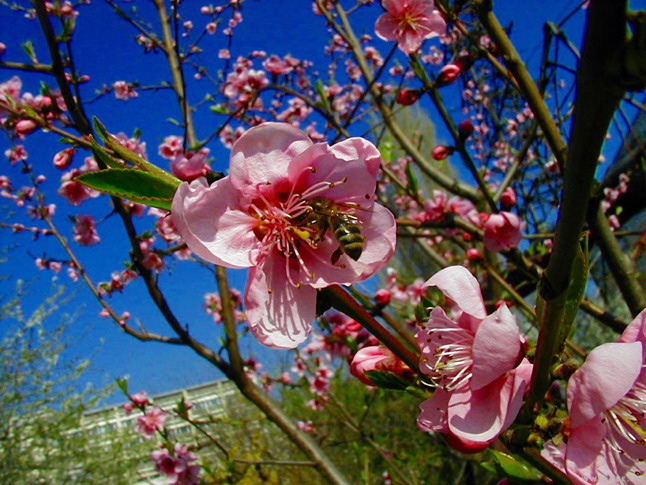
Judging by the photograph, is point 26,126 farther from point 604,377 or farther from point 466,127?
point 604,377

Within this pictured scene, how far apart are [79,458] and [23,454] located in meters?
1.07

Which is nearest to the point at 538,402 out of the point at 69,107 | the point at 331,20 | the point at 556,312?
the point at 556,312

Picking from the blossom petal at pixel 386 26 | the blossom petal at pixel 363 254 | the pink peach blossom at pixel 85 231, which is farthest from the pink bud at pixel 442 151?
the pink peach blossom at pixel 85 231

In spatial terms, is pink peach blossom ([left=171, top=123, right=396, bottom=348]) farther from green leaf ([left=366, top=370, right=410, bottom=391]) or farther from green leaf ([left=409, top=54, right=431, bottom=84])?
green leaf ([left=409, top=54, right=431, bottom=84])

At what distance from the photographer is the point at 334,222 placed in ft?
2.58

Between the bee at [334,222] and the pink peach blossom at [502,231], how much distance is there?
154 centimetres

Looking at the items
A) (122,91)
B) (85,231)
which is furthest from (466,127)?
(122,91)

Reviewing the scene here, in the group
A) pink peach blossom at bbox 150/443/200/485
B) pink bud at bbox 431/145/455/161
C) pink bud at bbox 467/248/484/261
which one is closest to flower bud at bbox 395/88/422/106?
pink bud at bbox 431/145/455/161

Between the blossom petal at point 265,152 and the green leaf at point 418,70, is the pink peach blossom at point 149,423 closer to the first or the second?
the green leaf at point 418,70

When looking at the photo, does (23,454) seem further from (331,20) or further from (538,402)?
(538,402)

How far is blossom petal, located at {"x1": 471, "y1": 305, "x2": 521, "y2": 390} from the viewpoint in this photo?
63cm

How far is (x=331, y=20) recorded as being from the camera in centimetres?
320

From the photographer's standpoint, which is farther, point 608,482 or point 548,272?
point 608,482

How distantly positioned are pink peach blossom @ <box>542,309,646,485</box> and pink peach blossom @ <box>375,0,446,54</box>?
6.43ft
